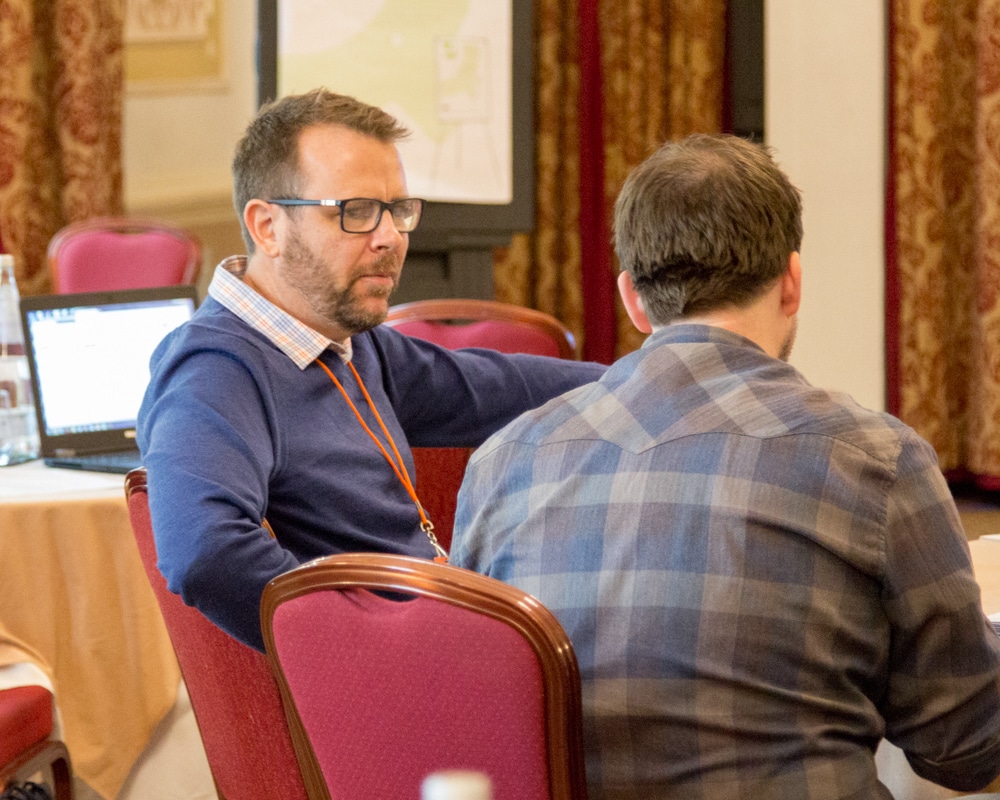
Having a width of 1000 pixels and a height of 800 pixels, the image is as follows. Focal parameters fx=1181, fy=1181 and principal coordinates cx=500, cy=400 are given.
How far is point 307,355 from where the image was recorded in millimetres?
1621

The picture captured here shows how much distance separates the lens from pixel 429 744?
0.89 metres

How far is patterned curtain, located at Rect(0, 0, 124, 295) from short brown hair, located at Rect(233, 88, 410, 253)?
97.4 inches

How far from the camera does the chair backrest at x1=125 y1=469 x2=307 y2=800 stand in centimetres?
121

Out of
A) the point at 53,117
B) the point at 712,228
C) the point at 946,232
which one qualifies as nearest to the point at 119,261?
Answer: the point at 53,117

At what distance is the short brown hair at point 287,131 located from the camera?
1667 mm

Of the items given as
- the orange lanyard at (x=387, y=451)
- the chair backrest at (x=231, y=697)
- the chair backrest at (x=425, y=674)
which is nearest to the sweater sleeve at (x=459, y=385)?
the orange lanyard at (x=387, y=451)

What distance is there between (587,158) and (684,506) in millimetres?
3666

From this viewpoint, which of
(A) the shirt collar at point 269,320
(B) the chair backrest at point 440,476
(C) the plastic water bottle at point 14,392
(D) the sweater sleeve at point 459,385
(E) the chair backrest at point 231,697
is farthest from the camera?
(C) the plastic water bottle at point 14,392

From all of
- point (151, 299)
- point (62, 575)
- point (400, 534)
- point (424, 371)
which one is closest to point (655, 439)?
point (400, 534)

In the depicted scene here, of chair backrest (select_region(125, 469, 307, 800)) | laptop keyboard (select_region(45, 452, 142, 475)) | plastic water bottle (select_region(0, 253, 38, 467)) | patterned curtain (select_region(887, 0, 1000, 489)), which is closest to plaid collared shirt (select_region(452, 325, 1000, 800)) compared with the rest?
chair backrest (select_region(125, 469, 307, 800))

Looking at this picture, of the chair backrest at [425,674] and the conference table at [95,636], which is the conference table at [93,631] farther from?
the chair backrest at [425,674]

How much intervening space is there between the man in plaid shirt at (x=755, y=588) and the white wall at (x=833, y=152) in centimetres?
338

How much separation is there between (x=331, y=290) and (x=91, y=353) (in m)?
0.78

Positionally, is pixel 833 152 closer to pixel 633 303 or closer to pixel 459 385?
pixel 459 385
